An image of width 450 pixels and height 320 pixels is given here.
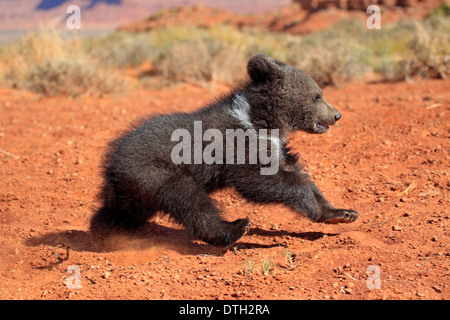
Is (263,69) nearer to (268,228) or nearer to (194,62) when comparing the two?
(268,228)

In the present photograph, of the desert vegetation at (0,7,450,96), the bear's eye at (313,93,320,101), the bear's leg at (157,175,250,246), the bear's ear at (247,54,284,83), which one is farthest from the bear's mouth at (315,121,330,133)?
the desert vegetation at (0,7,450,96)

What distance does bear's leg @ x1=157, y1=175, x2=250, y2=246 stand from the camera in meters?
4.46

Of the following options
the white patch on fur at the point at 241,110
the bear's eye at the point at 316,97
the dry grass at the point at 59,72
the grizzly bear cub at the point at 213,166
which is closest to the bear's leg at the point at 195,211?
the grizzly bear cub at the point at 213,166

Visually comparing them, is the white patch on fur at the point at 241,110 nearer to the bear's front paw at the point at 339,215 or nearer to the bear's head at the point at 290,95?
the bear's head at the point at 290,95

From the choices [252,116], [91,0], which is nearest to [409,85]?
[252,116]

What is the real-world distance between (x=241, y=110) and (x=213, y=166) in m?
0.68

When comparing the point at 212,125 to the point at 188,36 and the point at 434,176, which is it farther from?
the point at 188,36

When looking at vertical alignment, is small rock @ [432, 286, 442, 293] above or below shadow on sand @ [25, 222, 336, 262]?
above

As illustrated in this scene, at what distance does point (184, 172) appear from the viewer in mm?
4559

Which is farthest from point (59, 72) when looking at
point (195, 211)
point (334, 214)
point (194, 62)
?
point (334, 214)

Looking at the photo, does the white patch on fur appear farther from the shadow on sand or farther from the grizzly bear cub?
the shadow on sand

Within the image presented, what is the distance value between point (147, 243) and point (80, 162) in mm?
2371

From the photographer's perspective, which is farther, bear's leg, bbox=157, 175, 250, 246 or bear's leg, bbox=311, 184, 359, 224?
bear's leg, bbox=311, 184, 359, 224

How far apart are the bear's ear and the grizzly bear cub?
0.01 m
